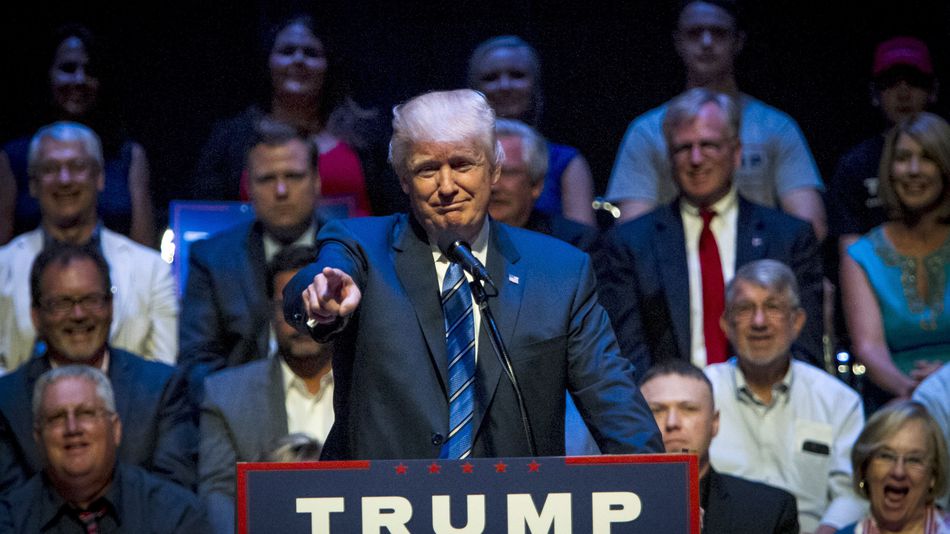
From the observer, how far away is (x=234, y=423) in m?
4.59

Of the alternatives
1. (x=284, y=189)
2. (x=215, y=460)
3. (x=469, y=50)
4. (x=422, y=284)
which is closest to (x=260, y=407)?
(x=215, y=460)

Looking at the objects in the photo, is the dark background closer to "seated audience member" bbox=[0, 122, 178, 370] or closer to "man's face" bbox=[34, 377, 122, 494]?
"seated audience member" bbox=[0, 122, 178, 370]

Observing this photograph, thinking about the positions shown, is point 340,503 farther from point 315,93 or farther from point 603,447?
point 315,93

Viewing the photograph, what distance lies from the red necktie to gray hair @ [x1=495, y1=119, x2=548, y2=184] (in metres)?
0.58

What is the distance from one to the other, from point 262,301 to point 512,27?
177cm

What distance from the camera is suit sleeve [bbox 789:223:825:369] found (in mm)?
5055

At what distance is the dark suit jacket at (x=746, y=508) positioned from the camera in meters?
4.28

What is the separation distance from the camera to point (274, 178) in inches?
199

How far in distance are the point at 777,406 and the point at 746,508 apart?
61cm

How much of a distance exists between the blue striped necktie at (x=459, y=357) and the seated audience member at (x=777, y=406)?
240cm

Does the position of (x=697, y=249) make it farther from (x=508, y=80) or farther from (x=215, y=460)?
(x=215, y=460)

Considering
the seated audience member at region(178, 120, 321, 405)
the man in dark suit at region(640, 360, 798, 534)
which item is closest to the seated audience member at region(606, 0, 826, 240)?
the man in dark suit at region(640, 360, 798, 534)

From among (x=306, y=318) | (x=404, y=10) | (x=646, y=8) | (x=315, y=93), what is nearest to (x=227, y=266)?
(x=315, y=93)

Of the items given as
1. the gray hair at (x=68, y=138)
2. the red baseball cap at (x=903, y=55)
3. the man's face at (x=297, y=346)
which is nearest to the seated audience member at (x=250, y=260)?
the man's face at (x=297, y=346)
